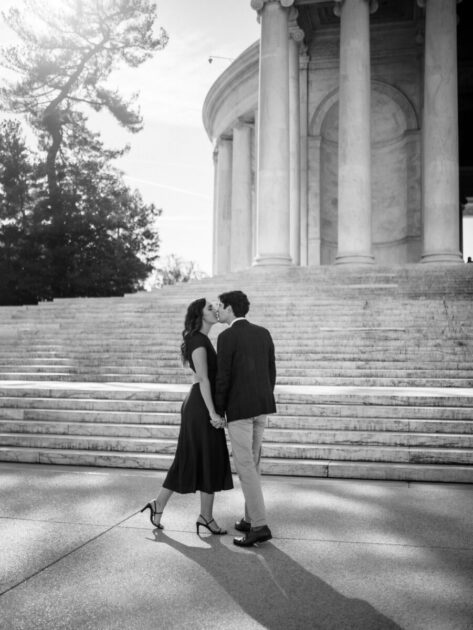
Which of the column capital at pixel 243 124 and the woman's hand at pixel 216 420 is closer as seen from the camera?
the woman's hand at pixel 216 420

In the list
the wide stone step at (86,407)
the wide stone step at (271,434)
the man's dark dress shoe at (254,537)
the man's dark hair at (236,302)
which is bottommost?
the man's dark dress shoe at (254,537)

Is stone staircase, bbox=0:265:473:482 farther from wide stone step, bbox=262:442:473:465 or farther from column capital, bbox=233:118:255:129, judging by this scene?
column capital, bbox=233:118:255:129

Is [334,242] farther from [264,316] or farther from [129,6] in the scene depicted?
[129,6]

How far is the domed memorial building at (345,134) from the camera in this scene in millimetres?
26656

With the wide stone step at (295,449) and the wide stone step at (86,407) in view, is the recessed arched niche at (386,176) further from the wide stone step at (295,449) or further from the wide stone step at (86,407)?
the wide stone step at (295,449)

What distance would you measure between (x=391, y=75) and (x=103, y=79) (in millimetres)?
23245

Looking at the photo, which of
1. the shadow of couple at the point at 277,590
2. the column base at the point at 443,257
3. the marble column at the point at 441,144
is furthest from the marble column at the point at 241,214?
the shadow of couple at the point at 277,590

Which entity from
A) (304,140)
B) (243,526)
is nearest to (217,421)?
(243,526)

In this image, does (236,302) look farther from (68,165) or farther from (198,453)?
(68,165)

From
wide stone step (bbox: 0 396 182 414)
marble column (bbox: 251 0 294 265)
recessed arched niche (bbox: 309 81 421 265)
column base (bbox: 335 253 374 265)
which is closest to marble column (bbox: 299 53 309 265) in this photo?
recessed arched niche (bbox: 309 81 421 265)

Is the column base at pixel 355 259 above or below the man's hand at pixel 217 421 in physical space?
above

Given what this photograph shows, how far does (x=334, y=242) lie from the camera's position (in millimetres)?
38188

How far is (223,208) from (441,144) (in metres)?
20.7

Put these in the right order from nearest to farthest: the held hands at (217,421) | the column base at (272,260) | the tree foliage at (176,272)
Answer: the held hands at (217,421) → the column base at (272,260) → the tree foliage at (176,272)
